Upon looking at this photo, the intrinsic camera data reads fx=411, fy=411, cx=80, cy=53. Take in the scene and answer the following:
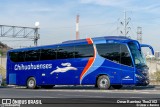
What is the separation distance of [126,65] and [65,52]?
475 cm

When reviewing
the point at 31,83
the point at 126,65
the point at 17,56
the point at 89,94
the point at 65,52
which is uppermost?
the point at 65,52

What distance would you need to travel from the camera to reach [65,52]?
26.5m

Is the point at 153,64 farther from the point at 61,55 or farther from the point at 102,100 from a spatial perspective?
the point at 102,100

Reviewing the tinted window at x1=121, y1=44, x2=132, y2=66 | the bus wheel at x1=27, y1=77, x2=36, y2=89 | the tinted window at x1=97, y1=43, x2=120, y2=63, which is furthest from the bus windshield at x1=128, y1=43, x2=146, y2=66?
the bus wheel at x1=27, y1=77, x2=36, y2=89

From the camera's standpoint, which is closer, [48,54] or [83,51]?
[83,51]

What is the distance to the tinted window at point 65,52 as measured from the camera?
26.1 m

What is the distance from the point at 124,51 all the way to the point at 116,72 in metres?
1.32

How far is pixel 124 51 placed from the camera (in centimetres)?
2356

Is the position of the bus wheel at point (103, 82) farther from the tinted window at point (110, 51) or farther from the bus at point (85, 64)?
the tinted window at point (110, 51)

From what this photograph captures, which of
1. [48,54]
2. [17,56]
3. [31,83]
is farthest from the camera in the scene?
[17,56]

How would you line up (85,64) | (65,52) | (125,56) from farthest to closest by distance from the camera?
1. (65,52)
2. (85,64)
3. (125,56)

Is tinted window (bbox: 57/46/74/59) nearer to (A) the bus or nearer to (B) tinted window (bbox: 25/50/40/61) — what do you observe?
(A) the bus

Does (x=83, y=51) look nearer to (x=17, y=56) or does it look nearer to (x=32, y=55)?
(x=32, y=55)

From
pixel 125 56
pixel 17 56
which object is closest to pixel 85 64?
pixel 125 56
